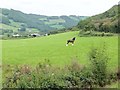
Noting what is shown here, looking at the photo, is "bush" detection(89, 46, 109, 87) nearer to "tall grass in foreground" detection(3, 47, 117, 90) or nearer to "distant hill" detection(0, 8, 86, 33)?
"tall grass in foreground" detection(3, 47, 117, 90)

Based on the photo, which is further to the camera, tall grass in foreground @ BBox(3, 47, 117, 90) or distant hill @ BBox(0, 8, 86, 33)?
distant hill @ BBox(0, 8, 86, 33)

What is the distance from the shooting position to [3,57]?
24.8 m

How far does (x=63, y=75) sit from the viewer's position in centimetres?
2047

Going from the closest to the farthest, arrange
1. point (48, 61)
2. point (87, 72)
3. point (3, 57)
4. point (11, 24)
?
point (87, 72) → point (48, 61) → point (3, 57) → point (11, 24)

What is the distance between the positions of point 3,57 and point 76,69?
6272mm

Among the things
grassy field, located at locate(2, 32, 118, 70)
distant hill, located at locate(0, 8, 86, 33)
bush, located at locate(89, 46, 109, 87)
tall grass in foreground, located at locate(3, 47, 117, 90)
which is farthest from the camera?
distant hill, located at locate(0, 8, 86, 33)

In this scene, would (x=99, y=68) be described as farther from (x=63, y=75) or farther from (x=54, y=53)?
(x=54, y=53)

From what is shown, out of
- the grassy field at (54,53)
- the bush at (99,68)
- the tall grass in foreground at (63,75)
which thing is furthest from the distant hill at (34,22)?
the tall grass in foreground at (63,75)

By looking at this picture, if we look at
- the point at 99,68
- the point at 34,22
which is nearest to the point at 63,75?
the point at 99,68

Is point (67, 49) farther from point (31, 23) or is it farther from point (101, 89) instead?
point (31, 23)

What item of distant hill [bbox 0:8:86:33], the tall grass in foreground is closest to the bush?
the tall grass in foreground

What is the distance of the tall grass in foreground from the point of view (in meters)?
19.4

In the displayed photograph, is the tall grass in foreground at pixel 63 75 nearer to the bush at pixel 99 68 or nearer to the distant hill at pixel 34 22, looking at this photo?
the bush at pixel 99 68

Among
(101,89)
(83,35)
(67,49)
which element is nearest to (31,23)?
(83,35)
